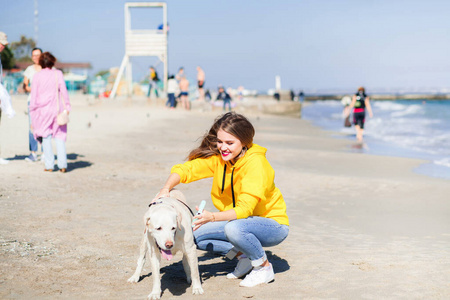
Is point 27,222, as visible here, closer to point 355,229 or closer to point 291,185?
point 355,229

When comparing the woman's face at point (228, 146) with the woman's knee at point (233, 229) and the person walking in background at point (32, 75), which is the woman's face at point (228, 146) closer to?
the woman's knee at point (233, 229)

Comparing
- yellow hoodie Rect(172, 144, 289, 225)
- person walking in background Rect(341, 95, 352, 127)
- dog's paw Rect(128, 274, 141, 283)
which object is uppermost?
yellow hoodie Rect(172, 144, 289, 225)

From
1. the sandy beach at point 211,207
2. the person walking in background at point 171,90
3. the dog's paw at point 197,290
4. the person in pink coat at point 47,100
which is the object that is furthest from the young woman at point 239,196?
the person walking in background at point 171,90

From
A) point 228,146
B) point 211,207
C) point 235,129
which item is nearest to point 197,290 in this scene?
point 228,146

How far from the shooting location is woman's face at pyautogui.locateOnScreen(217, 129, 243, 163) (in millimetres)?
4191

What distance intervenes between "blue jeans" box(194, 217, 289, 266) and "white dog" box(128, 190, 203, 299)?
0.33m

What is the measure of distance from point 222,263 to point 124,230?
139 cm

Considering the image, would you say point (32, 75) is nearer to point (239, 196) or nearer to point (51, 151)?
point (51, 151)

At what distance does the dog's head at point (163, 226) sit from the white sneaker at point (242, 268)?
94cm

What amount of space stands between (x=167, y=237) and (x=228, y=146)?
0.97 meters

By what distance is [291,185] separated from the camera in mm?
8820

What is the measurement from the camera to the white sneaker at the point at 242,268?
4.40 metres

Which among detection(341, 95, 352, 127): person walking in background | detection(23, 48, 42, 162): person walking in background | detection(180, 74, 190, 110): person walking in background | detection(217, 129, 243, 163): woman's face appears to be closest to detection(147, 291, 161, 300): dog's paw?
detection(217, 129, 243, 163): woman's face

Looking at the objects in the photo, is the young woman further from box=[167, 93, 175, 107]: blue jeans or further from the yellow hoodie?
box=[167, 93, 175, 107]: blue jeans
